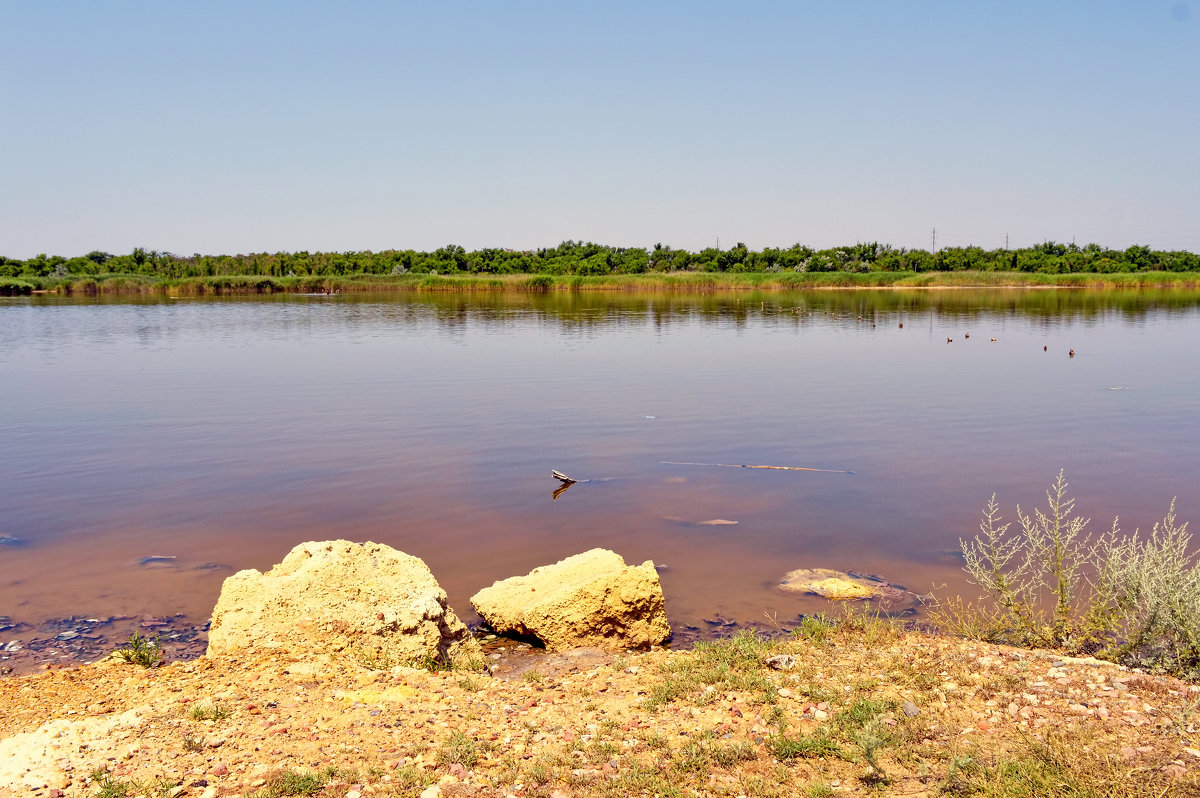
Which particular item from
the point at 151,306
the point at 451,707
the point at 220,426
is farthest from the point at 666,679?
the point at 151,306

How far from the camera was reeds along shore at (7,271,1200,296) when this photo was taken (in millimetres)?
84562

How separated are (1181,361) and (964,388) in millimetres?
10786

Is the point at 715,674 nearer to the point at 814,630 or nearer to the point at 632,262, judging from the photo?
the point at 814,630

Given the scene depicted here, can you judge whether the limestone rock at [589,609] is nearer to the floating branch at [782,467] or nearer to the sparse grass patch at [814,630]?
the sparse grass patch at [814,630]

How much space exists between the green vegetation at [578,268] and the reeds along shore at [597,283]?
13 cm

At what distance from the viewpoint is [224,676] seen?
6.22 metres

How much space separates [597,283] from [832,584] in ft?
268

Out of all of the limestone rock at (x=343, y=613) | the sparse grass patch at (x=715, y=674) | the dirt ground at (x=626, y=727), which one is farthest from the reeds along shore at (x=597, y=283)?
the dirt ground at (x=626, y=727)

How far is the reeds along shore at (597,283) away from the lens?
84562 mm

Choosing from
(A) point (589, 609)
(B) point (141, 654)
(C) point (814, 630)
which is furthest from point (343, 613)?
(C) point (814, 630)

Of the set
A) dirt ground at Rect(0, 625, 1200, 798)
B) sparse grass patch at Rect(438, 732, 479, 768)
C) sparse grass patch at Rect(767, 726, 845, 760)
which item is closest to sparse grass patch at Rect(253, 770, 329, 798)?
dirt ground at Rect(0, 625, 1200, 798)

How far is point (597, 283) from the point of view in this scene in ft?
292

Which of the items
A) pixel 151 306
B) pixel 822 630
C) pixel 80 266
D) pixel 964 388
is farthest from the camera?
pixel 80 266

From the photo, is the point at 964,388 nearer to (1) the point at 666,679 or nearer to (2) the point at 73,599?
(1) the point at 666,679
